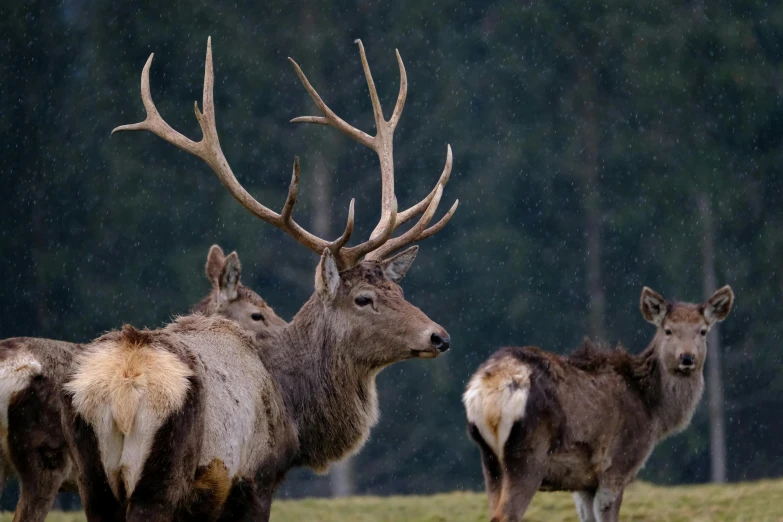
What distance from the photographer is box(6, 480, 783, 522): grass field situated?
8891mm

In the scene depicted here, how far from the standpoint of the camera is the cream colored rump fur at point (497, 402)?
7.00 m

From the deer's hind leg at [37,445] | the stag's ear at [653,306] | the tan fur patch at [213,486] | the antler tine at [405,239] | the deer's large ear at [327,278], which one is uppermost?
the antler tine at [405,239]

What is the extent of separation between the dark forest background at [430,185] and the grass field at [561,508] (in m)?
10.3

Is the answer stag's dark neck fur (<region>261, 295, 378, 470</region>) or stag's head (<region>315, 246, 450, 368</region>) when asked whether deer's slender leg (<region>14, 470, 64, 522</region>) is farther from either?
stag's head (<region>315, 246, 450, 368</region>)

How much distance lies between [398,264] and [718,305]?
3199mm

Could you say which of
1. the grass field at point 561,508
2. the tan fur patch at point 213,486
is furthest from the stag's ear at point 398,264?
the grass field at point 561,508

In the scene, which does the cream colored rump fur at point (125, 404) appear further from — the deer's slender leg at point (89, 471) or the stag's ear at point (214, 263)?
the stag's ear at point (214, 263)

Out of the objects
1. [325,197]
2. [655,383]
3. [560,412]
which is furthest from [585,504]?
[325,197]

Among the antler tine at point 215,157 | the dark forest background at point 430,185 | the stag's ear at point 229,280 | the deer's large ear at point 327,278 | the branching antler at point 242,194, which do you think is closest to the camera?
the deer's large ear at point 327,278

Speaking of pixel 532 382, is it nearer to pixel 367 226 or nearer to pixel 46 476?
pixel 46 476

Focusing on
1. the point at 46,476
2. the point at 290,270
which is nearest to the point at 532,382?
the point at 46,476

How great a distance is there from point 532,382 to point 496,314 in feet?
51.7

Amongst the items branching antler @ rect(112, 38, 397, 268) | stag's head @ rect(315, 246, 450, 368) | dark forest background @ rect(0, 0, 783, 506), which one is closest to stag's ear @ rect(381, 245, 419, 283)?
branching antler @ rect(112, 38, 397, 268)

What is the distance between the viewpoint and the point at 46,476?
6773mm
